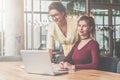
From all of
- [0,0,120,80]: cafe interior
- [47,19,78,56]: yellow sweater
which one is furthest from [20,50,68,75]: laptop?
[0,0,120,80]: cafe interior

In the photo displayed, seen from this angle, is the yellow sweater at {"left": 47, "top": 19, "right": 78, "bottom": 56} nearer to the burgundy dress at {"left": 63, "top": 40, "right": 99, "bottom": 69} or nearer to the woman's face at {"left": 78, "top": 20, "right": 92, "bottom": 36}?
the woman's face at {"left": 78, "top": 20, "right": 92, "bottom": 36}

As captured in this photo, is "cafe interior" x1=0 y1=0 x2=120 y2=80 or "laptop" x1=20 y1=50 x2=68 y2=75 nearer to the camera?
"laptop" x1=20 y1=50 x2=68 y2=75

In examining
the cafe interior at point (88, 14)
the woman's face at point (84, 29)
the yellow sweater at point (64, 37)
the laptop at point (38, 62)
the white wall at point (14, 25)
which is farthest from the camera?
the cafe interior at point (88, 14)

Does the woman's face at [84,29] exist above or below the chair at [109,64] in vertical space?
above

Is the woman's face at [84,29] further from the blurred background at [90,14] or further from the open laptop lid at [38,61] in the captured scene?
the blurred background at [90,14]

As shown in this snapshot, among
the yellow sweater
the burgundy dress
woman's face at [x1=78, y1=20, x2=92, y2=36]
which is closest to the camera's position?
the burgundy dress

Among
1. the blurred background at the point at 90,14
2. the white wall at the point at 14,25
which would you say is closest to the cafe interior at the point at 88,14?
the blurred background at the point at 90,14

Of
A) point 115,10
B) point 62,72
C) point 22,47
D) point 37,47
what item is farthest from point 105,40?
point 62,72

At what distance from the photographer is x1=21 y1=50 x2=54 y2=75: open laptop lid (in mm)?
2693

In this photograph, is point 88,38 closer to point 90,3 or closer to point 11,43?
point 11,43

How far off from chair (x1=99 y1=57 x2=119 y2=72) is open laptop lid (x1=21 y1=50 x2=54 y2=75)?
95 centimetres

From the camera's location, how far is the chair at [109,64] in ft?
11.1

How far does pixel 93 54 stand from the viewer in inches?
185

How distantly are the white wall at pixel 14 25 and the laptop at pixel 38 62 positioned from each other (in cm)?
512
